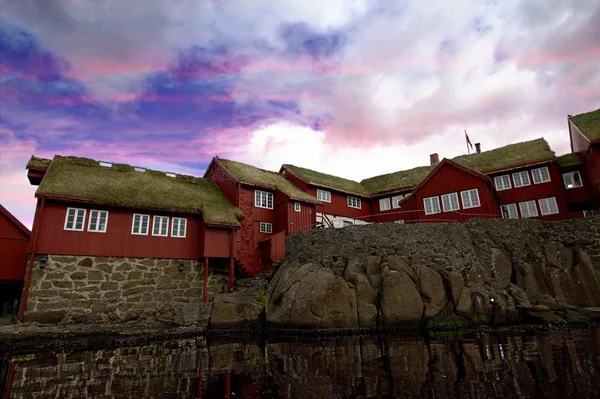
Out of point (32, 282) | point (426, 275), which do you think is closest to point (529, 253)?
point (426, 275)

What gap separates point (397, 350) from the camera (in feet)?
42.0

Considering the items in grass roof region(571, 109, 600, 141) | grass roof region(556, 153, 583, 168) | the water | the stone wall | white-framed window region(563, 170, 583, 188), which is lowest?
the water

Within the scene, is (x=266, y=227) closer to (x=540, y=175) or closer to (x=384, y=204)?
(x=384, y=204)

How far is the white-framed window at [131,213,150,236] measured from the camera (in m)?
22.3

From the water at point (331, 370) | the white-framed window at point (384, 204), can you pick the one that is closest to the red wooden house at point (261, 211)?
the white-framed window at point (384, 204)

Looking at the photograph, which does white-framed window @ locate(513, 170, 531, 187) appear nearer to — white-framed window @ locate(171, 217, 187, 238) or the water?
the water

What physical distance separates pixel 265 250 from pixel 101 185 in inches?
482

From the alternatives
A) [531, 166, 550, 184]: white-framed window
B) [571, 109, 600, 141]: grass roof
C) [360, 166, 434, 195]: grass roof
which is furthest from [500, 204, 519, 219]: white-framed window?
[360, 166, 434, 195]: grass roof

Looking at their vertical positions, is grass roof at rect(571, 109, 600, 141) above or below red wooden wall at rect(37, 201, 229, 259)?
above

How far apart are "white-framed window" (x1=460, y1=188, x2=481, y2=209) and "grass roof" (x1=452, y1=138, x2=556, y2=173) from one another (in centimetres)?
355

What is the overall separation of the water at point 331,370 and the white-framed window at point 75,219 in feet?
28.7

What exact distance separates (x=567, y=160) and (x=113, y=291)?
37.4m

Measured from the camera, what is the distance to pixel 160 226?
23.2 metres

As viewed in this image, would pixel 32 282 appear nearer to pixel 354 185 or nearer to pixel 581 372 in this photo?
pixel 581 372
